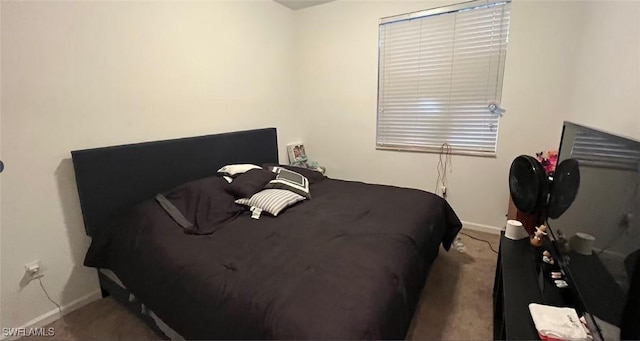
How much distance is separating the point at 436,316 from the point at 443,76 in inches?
90.2

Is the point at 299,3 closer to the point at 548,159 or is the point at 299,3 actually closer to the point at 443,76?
the point at 443,76

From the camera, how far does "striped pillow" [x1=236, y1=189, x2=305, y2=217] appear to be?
206 centimetres

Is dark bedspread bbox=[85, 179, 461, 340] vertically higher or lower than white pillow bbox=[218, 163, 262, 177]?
lower

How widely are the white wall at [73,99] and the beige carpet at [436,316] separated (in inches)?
8.5

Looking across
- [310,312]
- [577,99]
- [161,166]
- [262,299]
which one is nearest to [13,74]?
[161,166]

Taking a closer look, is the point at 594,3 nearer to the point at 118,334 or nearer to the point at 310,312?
the point at 310,312

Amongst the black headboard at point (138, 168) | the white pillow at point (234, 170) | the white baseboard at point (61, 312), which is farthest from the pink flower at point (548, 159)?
the white baseboard at point (61, 312)

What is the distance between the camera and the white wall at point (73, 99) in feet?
5.38

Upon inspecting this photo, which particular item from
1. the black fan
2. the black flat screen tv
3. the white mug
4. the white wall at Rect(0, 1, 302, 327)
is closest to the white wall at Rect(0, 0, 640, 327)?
the white wall at Rect(0, 1, 302, 327)

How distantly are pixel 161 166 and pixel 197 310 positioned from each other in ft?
4.41

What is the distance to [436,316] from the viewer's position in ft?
5.99

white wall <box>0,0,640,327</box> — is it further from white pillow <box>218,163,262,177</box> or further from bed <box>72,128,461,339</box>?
white pillow <box>218,163,262,177</box>

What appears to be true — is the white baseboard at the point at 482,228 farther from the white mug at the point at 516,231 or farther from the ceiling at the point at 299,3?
the ceiling at the point at 299,3

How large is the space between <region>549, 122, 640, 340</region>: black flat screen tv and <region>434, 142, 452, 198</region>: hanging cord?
168 cm
